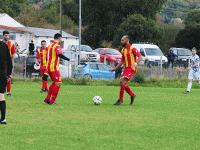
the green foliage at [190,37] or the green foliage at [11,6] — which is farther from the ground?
the green foliage at [11,6]

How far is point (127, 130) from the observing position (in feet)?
21.3

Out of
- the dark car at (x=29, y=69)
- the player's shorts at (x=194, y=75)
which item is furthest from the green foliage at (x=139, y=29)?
the player's shorts at (x=194, y=75)

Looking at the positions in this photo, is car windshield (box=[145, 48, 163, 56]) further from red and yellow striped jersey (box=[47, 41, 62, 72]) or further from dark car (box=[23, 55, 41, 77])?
red and yellow striped jersey (box=[47, 41, 62, 72])

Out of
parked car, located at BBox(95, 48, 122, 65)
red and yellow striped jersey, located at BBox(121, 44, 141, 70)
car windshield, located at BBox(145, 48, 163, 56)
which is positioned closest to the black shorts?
red and yellow striped jersey, located at BBox(121, 44, 141, 70)

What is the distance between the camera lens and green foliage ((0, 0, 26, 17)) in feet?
256

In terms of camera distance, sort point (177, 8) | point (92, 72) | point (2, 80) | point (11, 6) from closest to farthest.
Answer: point (2, 80)
point (92, 72)
point (11, 6)
point (177, 8)

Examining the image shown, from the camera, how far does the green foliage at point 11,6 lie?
78000 mm

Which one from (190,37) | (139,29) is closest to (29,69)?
(139,29)

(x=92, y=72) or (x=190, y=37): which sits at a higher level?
(x=190, y=37)

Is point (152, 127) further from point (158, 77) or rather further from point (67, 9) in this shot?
point (67, 9)

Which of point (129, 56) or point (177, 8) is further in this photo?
point (177, 8)

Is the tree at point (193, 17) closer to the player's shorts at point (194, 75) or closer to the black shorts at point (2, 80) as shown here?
the player's shorts at point (194, 75)

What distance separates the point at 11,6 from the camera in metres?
81.2

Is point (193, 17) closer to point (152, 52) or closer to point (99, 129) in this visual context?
point (152, 52)
